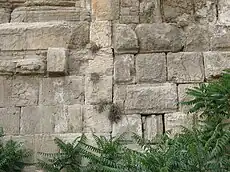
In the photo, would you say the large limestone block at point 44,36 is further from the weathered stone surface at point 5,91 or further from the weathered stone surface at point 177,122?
the weathered stone surface at point 177,122

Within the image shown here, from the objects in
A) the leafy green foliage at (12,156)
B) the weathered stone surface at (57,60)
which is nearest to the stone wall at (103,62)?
the weathered stone surface at (57,60)

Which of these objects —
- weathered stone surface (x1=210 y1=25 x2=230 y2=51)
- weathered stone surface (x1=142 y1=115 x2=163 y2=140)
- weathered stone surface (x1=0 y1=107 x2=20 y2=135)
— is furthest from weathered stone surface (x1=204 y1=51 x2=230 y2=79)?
weathered stone surface (x1=0 y1=107 x2=20 y2=135)

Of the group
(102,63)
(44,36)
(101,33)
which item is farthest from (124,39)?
(44,36)

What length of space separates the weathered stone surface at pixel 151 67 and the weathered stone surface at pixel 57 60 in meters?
0.93

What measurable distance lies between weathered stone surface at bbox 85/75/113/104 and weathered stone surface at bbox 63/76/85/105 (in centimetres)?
7

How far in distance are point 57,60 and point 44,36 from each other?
407 mm

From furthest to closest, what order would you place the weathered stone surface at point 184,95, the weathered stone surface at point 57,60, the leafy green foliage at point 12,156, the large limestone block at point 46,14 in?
1. the large limestone block at point 46,14
2. the weathered stone surface at point 57,60
3. the weathered stone surface at point 184,95
4. the leafy green foliage at point 12,156

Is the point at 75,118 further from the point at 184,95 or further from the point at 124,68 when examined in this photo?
the point at 184,95

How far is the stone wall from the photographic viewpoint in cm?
564

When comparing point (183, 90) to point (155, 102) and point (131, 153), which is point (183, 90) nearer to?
point (155, 102)

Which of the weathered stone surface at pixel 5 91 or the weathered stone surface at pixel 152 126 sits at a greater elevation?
the weathered stone surface at pixel 5 91

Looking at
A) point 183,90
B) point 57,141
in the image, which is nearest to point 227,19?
point 183,90

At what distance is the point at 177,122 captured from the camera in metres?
5.54

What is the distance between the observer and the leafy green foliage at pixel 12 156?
5128mm
